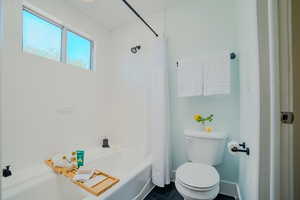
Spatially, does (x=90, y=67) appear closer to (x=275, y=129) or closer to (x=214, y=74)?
(x=214, y=74)

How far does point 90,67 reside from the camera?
2.35 metres

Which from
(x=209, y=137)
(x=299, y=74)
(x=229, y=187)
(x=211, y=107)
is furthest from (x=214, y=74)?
(x=229, y=187)

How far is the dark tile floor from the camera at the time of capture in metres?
1.67

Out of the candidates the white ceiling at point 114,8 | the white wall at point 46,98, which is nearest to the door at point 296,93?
the white ceiling at point 114,8

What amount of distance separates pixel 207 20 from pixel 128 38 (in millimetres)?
1296

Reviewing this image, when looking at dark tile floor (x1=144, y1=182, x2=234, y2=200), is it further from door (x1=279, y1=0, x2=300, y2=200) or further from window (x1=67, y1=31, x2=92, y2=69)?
window (x1=67, y1=31, x2=92, y2=69)

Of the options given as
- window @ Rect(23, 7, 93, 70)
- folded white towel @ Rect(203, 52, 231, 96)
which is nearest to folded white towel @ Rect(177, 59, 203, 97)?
folded white towel @ Rect(203, 52, 231, 96)

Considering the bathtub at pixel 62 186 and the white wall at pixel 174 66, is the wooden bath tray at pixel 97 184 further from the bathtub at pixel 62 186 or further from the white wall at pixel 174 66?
the white wall at pixel 174 66

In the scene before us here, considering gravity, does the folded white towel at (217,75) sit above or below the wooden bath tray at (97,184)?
above

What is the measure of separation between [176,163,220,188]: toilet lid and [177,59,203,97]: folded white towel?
33.2 inches

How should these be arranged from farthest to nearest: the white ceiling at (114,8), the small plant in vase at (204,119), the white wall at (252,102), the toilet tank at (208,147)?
the white ceiling at (114,8), the small plant in vase at (204,119), the toilet tank at (208,147), the white wall at (252,102)

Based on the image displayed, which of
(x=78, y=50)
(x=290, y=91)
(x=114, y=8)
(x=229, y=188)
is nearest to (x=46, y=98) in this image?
(x=78, y=50)

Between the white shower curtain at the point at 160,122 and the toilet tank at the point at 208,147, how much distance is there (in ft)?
1.17

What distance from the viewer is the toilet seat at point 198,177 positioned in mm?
1153
